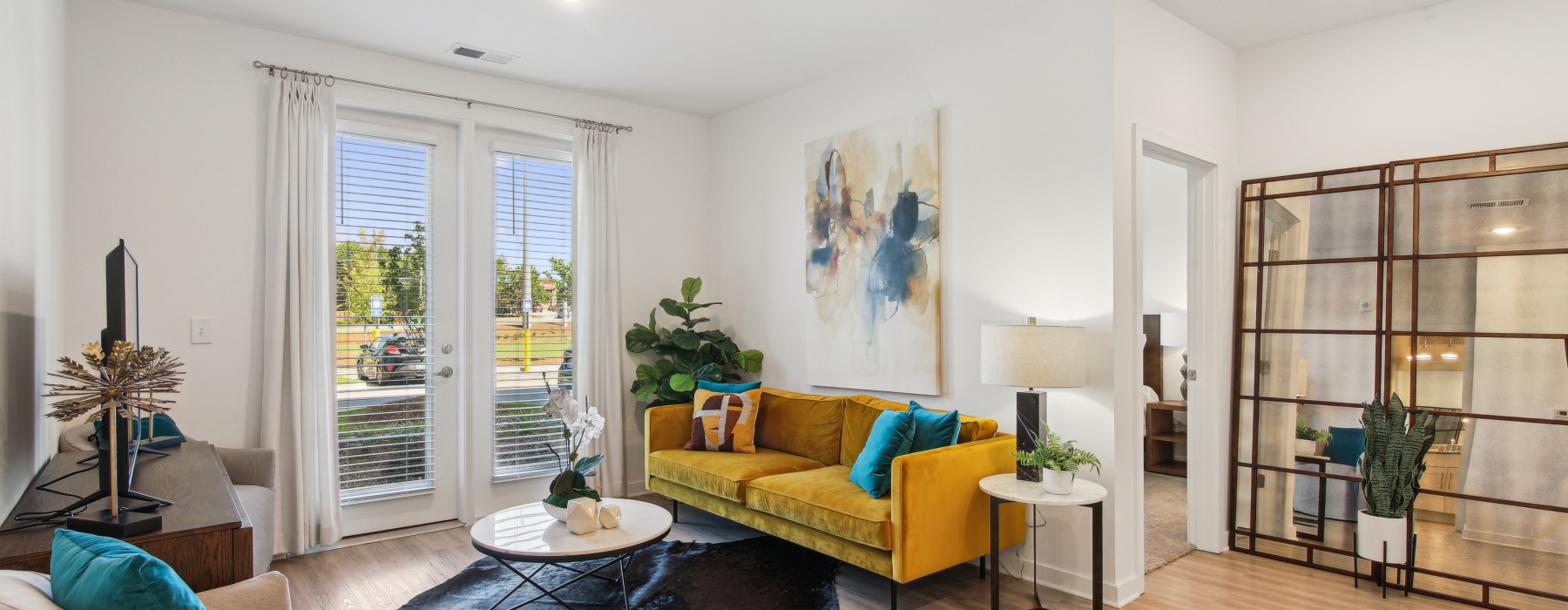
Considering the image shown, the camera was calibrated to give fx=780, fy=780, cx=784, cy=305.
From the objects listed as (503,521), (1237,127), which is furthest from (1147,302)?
(503,521)

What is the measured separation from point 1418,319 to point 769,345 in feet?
11.0

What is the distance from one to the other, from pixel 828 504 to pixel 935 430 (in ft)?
1.83

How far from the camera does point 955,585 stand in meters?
3.47

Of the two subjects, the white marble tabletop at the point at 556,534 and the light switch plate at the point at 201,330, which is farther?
the light switch plate at the point at 201,330

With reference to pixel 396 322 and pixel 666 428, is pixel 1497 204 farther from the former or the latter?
pixel 396 322

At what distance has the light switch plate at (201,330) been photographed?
3674 millimetres

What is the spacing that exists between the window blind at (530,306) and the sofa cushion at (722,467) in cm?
77

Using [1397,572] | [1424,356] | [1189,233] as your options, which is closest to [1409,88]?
[1189,233]

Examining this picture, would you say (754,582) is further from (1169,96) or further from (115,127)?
(115,127)

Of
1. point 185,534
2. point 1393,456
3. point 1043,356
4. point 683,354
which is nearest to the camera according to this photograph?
point 185,534

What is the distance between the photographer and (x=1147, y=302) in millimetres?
6301

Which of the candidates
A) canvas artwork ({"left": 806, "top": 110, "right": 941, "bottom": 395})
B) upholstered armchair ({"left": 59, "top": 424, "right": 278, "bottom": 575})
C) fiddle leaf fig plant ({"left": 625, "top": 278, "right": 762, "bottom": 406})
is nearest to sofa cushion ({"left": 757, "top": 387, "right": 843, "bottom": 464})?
canvas artwork ({"left": 806, "top": 110, "right": 941, "bottom": 395})

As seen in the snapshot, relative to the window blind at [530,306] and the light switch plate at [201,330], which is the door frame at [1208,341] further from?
the light switch plate at [201,330]

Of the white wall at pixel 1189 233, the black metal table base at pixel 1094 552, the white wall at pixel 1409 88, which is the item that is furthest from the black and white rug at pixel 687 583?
the white wall at pixel 1409 88
